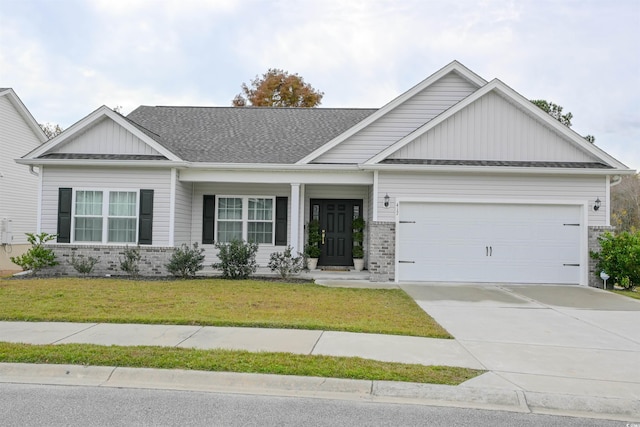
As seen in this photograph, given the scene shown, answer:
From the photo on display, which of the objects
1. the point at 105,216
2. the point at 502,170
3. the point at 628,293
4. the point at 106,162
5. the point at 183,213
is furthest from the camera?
the point at 183,213

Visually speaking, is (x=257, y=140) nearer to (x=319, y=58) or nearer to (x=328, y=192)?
(x=328, y=192)

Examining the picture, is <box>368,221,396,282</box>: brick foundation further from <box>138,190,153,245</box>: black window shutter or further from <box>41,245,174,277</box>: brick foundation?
<box>138,190,153,245</box>: black window shutter

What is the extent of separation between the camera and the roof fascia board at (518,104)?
12.6 m

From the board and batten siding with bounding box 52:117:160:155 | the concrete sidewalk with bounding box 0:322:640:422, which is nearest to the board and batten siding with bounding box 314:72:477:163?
the board and batten siding with bounding box 52:117:160:155

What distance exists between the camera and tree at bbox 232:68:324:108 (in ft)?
111

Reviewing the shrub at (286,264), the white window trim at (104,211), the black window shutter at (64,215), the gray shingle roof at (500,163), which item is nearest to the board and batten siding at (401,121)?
the gray shingle roof at (500,163)

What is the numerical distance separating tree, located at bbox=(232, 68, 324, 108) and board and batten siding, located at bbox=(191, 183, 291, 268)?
19025mm

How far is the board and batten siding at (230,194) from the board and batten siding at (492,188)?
12.9ft

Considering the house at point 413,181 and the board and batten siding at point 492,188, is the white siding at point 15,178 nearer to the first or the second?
the house at point 413,181

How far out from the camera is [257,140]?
15.9 meters

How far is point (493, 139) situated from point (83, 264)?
1180 cm

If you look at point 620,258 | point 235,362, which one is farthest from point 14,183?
point 620,258

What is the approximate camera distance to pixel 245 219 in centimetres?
1550

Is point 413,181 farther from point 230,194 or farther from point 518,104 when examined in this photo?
point 230,194
